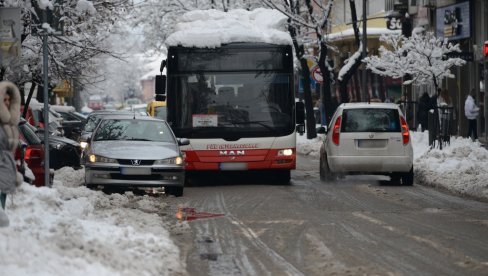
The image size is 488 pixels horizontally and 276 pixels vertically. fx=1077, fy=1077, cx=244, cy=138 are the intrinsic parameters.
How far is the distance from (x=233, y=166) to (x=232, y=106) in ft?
3.86

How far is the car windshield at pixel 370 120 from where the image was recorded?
21391 mm

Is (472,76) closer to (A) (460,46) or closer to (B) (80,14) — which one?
(A) (460,46)

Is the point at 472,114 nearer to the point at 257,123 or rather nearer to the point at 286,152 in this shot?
the point at 286,152

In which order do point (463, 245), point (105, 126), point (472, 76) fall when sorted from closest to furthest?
1. point (463, 245)
2. point (105, 126)
3. point (472, 76)

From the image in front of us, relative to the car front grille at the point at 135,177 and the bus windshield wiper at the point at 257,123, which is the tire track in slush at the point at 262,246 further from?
the bus windshield wiper at the point at 257,123

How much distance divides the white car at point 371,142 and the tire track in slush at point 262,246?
5.91 meters

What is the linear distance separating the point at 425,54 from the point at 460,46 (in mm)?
5256

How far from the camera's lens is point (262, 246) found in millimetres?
11609

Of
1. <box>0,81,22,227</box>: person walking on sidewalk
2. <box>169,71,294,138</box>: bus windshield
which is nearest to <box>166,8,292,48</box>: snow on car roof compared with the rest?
<box>169,71,294,138</box>: bus windshield

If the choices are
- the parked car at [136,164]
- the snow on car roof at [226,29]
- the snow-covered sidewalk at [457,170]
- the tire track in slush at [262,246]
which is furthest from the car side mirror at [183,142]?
the snow-covered sidewalk at [457,170]

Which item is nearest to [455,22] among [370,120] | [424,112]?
[424,112]

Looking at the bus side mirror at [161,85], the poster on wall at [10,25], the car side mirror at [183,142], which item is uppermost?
the poster on wall at [10,25]

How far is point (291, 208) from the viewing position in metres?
16.1

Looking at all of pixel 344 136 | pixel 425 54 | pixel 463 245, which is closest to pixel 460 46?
pixel 425 54
